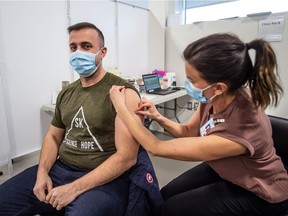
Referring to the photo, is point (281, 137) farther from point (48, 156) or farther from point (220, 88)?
point (48, 156)

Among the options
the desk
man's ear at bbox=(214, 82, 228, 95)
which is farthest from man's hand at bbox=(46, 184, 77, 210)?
the desk

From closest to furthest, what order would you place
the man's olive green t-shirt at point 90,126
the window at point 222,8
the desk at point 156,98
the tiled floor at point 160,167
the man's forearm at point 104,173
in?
the man's forearm at point 104,173
the man's olive green t-shirt at point 90,126
the tiled floor at point 160,167
the desk at point 156,98
the window at point 222,8

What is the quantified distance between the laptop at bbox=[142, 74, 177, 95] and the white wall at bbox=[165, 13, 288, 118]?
487 millimetres

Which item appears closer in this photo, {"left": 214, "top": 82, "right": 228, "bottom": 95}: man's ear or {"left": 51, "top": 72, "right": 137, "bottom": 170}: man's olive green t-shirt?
{"left": 214, "top": 82, "right": 228, "bottom": 95}: man's ear

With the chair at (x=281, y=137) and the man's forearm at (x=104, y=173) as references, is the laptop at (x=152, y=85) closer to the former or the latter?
the chair at (x=281, y=137)

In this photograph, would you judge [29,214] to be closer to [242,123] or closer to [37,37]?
[242,123]

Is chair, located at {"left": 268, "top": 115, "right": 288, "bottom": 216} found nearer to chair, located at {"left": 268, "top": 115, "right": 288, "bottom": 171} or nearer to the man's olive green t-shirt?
chair, located at {"left": 268, "top": 115, "right": 288, "bottom": 171}

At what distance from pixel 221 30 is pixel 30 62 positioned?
235cm

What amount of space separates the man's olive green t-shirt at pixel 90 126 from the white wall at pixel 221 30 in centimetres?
120

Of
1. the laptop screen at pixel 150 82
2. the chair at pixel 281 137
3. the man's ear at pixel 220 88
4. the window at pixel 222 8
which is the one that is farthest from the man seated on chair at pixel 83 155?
the window at pixel 222 8

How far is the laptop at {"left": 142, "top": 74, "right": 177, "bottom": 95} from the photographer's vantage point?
2.92 meters

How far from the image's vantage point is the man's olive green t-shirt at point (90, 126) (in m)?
1.21

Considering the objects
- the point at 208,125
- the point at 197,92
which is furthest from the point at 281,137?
the point at 197,92

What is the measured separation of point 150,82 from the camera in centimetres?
298
